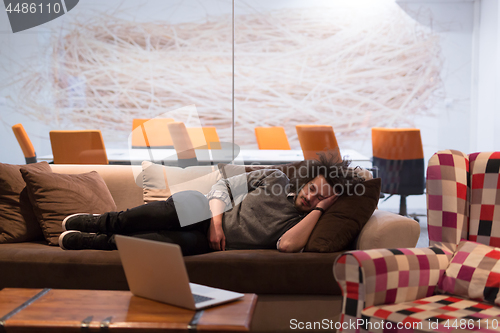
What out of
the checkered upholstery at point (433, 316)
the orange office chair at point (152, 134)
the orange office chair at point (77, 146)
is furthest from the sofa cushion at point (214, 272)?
the orange office chair at point (77, 146)

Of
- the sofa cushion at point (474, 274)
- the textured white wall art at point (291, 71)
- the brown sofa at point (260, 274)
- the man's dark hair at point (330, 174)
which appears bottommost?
the brown sofa at point (260, 274)

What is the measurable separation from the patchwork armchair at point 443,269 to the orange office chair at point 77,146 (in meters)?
2.82

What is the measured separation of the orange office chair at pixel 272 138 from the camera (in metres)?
4.55

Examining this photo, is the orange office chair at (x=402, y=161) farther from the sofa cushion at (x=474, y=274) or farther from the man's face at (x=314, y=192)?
the sofa cushion at (x=474, y=274)

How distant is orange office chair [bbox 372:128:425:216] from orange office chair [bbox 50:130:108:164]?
246 centimetres

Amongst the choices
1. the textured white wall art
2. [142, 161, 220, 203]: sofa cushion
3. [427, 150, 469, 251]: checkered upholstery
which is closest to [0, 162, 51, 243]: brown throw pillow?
[142, 161, 220, 203]: sofa cushion

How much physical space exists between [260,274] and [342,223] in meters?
0.43

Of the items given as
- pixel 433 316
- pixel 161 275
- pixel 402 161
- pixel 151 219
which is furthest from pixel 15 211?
pixel 402 161

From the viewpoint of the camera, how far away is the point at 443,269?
1.54m

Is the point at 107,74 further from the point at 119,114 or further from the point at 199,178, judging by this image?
the point at 199,178

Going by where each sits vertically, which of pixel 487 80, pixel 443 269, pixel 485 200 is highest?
pixel 487 80

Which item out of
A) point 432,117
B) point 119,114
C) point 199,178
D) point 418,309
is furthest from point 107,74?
point 418,309

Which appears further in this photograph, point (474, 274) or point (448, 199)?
point (448, 199)

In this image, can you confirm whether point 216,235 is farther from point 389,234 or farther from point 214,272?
point 389,234
